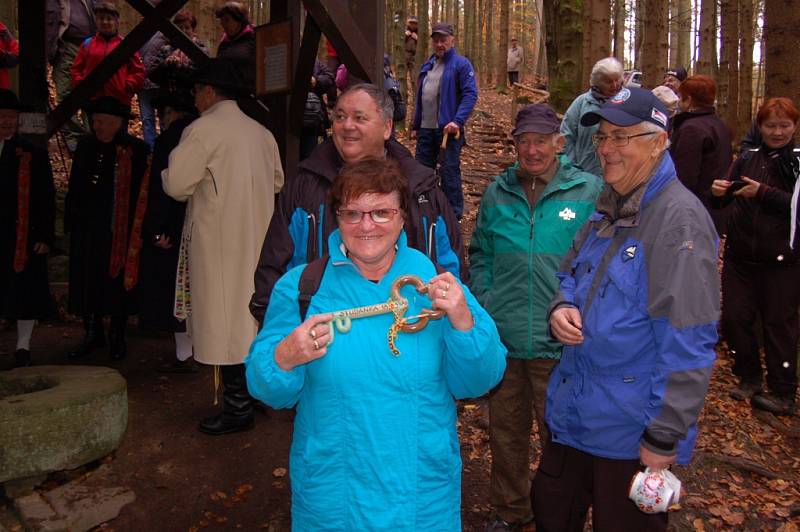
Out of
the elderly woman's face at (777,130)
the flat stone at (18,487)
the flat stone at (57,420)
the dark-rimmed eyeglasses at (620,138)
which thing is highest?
the elderly woman's face at (777,130)

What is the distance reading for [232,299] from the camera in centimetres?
434

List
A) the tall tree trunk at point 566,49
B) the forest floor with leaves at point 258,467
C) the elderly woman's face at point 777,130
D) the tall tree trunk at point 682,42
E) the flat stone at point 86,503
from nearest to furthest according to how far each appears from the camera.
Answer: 1. the flat stone at point 86,503
2. the forest floor with leaves at point 258,467
3. the elderly woman's face at point 777,130
4. the tall tree trunk at point 566,49
5. the tall tree trunk at point 682,42

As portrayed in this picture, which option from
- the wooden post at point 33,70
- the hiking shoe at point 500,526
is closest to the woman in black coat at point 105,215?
the wooden post at point 33,70

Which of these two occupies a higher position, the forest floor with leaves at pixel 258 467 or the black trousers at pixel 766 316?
the black trousers at pixel 766 316

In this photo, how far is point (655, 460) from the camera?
2.17 meters

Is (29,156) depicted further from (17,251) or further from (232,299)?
(232,299)

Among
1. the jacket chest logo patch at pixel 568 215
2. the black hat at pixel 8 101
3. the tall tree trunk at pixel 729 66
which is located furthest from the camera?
the tall tree trunk at pixel 729 66

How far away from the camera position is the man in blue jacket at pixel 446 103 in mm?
7449

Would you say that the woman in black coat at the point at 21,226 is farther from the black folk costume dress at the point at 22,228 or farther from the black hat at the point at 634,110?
the black hat at the point at 634,110

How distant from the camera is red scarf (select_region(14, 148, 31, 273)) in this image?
538cm

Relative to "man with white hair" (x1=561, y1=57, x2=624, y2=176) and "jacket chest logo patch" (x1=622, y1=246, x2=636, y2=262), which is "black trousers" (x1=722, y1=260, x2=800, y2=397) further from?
"jacket chest logo patch" (x1=622, y1=246, x2=636, y2=262)

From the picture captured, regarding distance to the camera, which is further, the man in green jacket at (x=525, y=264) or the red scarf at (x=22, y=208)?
the red scarf at (x=22, y=208)

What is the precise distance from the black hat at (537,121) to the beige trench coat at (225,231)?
6.01 feet

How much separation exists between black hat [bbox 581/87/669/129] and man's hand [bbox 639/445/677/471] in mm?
1130
